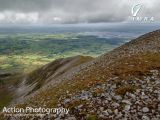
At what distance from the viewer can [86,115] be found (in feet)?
68.1

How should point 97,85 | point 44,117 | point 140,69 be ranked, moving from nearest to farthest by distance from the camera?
point 44,117, point 97,85, point 140,69

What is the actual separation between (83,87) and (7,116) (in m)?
9.05

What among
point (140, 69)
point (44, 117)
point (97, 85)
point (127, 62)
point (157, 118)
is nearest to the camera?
point (157, 118)

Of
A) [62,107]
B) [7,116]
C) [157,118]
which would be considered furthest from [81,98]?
[7,116]

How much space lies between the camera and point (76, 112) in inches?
851

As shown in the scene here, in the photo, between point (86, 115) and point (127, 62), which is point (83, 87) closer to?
point (86, 115)

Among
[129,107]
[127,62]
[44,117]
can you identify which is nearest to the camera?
[129,107]

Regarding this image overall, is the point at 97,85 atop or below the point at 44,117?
atop

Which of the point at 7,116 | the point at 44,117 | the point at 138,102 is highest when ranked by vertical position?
the point at 138,102

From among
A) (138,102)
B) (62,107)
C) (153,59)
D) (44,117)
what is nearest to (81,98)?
(62,107)

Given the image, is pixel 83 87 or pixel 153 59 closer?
pixel 83 87

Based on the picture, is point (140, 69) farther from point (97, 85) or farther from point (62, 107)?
point (62, 107)

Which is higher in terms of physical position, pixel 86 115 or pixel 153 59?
pixel 153 59

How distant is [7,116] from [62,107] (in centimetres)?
905
